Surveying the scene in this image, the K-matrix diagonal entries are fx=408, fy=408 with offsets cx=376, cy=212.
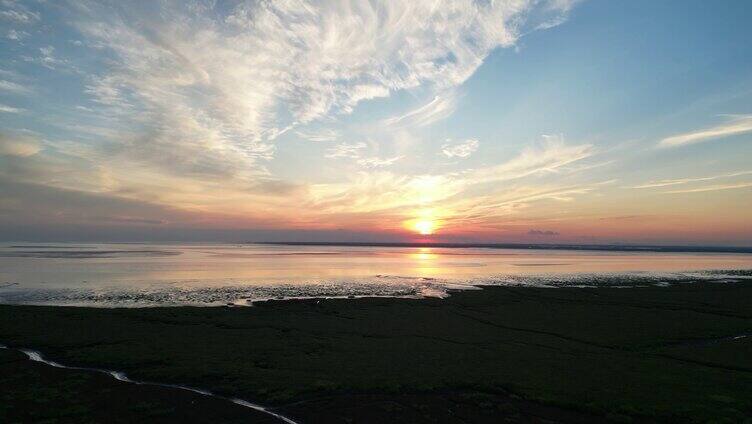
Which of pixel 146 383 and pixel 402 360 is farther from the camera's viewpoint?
pixel 402 360

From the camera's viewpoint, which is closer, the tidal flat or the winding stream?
the winding stream

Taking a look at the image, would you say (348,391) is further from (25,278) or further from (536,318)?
(25,278)

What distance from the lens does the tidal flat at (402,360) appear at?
1744cm

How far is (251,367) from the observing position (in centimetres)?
2244

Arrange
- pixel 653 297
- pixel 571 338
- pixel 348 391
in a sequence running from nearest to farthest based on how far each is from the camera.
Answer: pixel 348 391 < pixel 571 338 < pixel 653 297

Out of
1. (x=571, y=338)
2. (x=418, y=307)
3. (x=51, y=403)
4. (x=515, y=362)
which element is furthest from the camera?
(x=418, y=307)

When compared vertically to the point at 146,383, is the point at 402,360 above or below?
above

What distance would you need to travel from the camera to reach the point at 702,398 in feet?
59.9

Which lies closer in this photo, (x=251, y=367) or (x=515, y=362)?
(x=251, y=367)

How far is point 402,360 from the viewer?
79.2 ft

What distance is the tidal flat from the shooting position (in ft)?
57.2

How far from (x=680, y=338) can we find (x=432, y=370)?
70.2 ft

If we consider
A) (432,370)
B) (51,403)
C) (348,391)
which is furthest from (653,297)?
(51,403)

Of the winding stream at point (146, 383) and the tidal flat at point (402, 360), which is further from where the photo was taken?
the tidal flat at point (402, 360)
